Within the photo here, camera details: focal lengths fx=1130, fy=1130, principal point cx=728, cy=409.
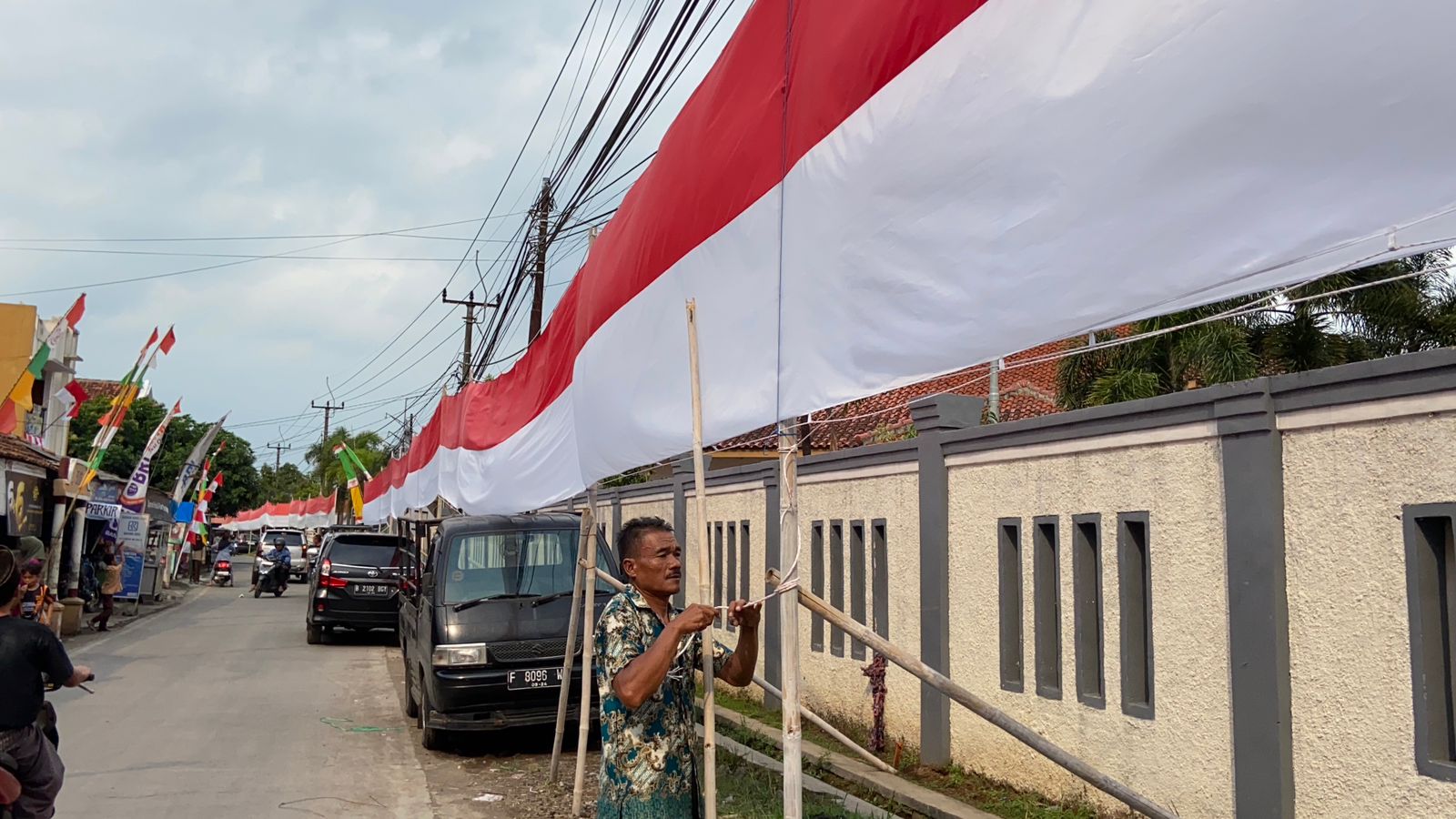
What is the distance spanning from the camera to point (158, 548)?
3053 cm

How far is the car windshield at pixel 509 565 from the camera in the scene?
9.88 m

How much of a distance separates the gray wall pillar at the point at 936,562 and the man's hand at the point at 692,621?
197 inches

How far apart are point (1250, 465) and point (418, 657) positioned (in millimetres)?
7557

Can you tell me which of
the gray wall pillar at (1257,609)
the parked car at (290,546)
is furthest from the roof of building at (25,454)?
the gray wall pillar at (1257,609)

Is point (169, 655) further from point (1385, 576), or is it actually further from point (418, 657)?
point (1385, 576)

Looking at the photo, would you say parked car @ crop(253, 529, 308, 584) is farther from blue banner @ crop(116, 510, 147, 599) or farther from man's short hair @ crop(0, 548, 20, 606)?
man's short hair @ crop(0, 548, 20, 606)

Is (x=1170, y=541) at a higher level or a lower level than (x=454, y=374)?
lower

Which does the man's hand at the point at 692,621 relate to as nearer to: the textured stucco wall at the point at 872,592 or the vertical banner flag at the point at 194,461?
the textured stucco wall at the point at 872,592

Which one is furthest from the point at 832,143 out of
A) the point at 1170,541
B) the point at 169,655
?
the point at 169,655

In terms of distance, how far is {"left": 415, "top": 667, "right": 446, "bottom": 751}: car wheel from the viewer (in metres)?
9.73

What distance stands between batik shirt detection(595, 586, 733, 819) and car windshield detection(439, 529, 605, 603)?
6.46 metres

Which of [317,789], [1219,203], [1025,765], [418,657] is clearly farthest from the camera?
[418,657]

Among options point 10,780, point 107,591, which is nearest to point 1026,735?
point 10,780

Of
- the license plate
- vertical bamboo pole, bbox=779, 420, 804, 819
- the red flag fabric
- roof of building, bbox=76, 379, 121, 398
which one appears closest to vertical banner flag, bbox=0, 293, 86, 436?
the red flag fabric
